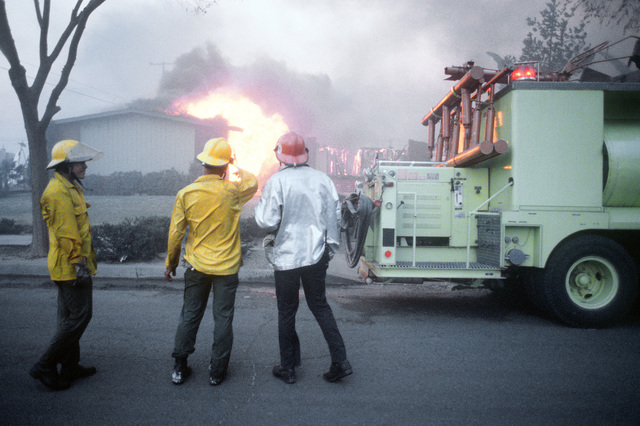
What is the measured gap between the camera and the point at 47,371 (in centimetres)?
329

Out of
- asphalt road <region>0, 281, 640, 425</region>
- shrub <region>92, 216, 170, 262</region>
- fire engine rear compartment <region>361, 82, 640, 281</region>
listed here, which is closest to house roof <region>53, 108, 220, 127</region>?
shrub <region>92, 216, 170, 262</region>

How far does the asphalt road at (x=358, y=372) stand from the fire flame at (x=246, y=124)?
57.1 ft

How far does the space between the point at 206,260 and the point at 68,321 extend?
1.13m

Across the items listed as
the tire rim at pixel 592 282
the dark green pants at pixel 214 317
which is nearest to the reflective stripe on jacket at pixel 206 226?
the dark green pants at pixel 214 317

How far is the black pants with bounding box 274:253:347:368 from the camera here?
11.4 ft

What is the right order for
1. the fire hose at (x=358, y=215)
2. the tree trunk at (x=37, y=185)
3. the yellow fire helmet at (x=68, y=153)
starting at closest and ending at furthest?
the yellow fire helmet at (x=68, y=153) → the fire hose at (x=358, y=215) → the tree trunk at (x=37, y=185)

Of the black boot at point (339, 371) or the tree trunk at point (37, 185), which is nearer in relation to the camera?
the black boot at point (339, 371)

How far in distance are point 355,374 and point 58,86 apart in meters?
8.84

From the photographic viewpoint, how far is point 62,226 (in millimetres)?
3238

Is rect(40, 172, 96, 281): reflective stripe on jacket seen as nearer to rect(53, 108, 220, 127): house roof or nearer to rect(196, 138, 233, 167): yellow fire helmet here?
rect(196, 138, 233, 167): yellow fire helmet

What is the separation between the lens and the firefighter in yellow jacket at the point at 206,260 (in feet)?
11.2

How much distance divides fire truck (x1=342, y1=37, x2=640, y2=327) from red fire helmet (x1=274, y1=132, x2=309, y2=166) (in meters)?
1.78

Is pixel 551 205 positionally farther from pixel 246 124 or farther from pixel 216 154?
pixel 246 124

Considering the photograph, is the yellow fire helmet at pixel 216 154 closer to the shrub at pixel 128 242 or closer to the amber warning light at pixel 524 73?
the amber warning light at pixel 524 73
